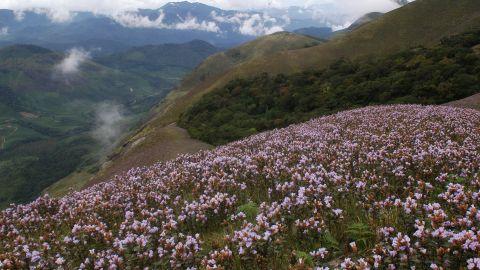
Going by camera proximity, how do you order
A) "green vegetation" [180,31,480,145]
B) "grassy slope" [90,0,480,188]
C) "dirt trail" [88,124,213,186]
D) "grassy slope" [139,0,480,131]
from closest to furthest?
"dirt trail" [88,124,213,186] < "green vegetation" [180,31,480,145] < "grassy slope" [90,0,480,188] < "grassy slope" [139,0,480,131]

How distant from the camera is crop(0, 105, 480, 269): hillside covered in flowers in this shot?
599cm

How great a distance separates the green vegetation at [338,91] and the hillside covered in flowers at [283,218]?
27413 mm

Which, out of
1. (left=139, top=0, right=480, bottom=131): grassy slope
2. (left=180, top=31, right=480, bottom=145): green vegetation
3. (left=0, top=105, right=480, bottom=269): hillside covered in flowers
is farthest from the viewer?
(left=139, top=0, right=480, bottom=131): grassy slope

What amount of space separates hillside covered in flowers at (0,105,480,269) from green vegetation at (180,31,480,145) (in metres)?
27.4

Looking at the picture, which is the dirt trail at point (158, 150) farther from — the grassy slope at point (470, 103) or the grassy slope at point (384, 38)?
the grassy slope at point (384, 38)

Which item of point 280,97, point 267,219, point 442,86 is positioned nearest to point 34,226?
point 267,219

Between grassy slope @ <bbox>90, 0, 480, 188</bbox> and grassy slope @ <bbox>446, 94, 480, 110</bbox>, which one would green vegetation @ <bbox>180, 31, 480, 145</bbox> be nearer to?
grassy slope @ <bbox>446, 94, 480, 110</bbox>

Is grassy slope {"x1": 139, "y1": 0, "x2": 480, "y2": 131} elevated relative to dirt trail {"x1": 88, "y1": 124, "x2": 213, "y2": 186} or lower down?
elevated

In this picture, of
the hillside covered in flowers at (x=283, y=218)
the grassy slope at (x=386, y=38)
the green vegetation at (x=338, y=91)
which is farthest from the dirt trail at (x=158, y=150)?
the grassy slope at (x=386, y=38)

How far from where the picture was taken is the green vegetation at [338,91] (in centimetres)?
4094

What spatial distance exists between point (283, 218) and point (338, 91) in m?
42.9

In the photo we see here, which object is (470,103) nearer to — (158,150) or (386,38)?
(158,150)

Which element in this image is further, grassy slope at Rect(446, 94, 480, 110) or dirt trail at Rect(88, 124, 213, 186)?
dirt trail at Rect(88, 124, 213, 186)

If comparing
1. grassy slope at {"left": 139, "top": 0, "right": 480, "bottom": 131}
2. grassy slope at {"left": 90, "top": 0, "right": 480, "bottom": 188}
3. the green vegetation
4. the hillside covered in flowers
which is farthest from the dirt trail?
grassy slope at {"left": 139, "top": 0, "right": 480, "bottom": 131}
